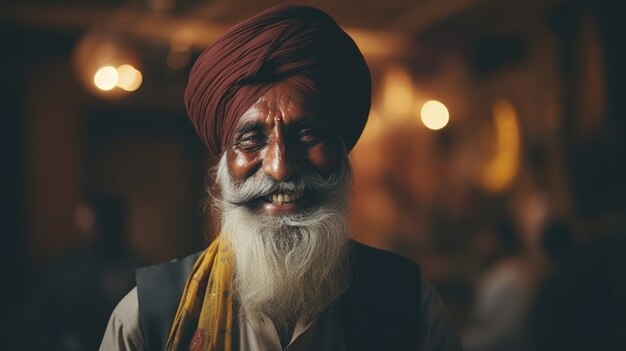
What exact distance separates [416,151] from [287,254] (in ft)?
17.5

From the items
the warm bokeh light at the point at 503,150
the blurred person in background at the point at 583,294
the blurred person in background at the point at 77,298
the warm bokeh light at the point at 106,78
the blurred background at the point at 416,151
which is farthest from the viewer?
the warm bokeh light at the point at 503,150

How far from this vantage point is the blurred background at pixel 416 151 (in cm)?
375

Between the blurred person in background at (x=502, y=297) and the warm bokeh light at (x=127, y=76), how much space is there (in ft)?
9.21

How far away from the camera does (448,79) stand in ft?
21.6

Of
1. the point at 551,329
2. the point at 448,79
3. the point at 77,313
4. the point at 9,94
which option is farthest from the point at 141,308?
the point at 9,94

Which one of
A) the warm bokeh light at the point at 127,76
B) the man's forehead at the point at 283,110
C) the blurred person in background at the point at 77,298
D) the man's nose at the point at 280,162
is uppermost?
the warm bokeh light at the point at 127,76

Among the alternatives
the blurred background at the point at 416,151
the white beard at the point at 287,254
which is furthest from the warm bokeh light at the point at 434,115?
the white beard at the point at 287,254

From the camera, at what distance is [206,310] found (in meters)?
1.64

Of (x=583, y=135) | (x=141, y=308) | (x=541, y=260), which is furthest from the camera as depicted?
(x=583, y=135)

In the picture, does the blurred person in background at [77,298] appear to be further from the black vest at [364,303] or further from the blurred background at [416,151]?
the black vest at [364,303]

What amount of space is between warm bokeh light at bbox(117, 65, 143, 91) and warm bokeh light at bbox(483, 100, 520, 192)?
11.0ft

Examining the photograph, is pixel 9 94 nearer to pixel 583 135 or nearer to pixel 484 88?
pixel 484 88

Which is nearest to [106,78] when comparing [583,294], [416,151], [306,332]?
[416,151]

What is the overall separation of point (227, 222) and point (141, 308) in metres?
0.30
